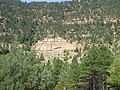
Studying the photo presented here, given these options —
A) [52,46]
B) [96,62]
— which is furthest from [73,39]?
[96,62]

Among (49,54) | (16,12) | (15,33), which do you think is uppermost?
(16,12)

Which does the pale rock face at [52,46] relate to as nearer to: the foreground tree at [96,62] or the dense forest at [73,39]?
the dense forest at [73,39]

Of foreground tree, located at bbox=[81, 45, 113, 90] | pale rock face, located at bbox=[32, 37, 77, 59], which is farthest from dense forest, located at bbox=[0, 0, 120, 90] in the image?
pale rock face, located at bbox=[32, 37, 77, 59]

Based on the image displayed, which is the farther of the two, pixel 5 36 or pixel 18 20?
pixel 18 20

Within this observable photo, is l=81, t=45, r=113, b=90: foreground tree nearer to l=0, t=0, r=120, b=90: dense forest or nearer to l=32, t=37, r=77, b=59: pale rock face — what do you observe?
l=0, t=0, r=120, b=90: dense forest

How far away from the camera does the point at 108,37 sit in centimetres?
15900

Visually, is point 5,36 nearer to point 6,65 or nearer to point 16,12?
point 16,12

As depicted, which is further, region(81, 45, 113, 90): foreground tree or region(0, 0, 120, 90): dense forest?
region(0, 0, 120, 90): dense forest

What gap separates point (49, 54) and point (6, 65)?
137399mm

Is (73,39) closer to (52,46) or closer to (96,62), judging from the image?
(52,46)

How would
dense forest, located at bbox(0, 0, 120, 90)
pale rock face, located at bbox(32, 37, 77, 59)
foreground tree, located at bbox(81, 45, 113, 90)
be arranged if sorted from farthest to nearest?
pale rock face, located at bbox(32, 37, 77, 59)
dense forest, located at bbox(0, 0, 120, 90)
foreground tree, located at bbox(81, 45, 113, 90)

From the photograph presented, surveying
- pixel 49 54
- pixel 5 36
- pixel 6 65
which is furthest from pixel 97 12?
pixel 6 65

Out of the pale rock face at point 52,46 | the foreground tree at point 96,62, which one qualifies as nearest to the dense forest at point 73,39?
the foreground tree at point 96,62

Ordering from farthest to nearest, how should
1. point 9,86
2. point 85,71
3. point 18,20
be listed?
point 18,20
point 85,71
point 9,86
